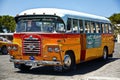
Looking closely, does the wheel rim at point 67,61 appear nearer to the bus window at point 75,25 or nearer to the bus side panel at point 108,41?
the bus window at point 75,25

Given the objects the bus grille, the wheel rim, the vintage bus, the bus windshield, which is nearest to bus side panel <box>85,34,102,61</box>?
the vintage bus

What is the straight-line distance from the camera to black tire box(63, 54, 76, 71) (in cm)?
1322

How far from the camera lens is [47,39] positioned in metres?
12.7

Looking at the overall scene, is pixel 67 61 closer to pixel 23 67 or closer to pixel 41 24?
pixel 41 24

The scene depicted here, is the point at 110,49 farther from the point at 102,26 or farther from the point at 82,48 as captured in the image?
the point at 82,48

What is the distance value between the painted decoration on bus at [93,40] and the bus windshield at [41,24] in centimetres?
301

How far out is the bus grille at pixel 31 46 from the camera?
42.2 feet

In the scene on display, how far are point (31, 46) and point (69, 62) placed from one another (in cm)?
181

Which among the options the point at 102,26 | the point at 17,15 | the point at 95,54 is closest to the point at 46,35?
the point at 17,15

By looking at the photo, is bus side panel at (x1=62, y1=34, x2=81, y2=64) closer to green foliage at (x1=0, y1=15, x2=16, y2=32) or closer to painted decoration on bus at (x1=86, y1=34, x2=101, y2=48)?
painted decoration on bus at (x1=86, y1=34, x2=101, y2=48)

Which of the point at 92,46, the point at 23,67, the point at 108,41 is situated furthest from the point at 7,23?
the point at 23,67

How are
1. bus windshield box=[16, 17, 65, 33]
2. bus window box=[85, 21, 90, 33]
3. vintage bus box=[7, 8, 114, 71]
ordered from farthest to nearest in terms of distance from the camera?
bus window box=[85, 21, 90, 33], bus windshield box=[16, 17, 65, 33], vintage bus box=[7, 8, 114, 71]

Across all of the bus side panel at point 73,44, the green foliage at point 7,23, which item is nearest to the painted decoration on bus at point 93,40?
the bus side panel at point 73,44

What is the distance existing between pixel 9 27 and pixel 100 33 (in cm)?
5781
